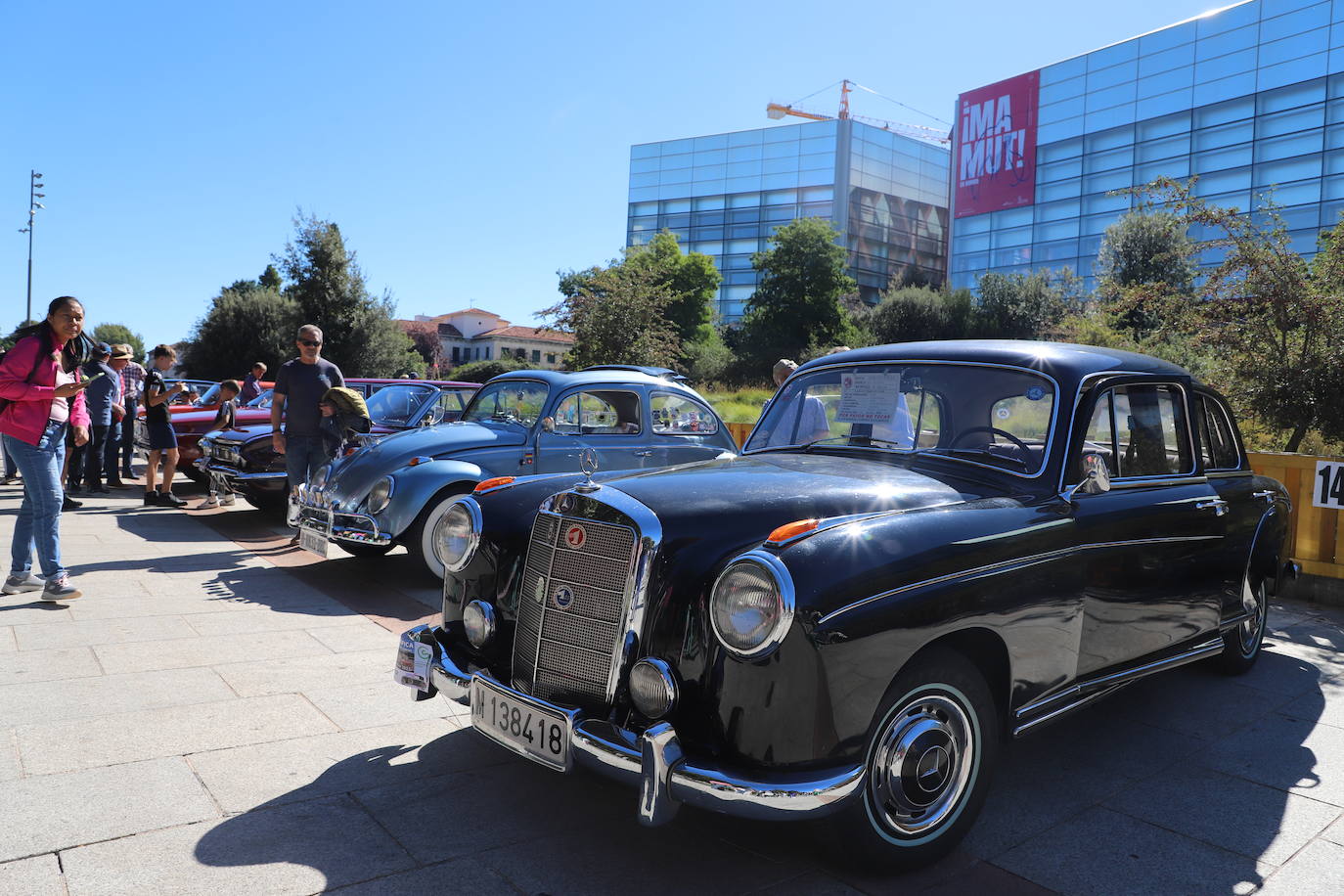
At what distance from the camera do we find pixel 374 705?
426cm

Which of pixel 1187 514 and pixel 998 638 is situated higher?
pixel 1187 514

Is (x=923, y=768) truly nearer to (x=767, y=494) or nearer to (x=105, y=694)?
(x=767, y=494)

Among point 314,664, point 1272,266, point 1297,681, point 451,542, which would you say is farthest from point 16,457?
point 1272,266

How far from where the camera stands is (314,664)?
4.85 metres

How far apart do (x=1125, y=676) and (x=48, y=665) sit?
517cm

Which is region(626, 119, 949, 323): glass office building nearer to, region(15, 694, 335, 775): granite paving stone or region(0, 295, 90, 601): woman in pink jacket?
region(0, 295, 90, 601): woman in pink jacket

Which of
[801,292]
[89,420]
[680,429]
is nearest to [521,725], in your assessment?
[680,429]

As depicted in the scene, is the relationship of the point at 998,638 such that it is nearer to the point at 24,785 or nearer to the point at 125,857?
the point at 125,857

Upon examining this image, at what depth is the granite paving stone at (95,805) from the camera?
2859 mm

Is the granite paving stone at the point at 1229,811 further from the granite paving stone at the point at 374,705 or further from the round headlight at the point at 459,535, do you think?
the granite paving stone at the point at 374,705

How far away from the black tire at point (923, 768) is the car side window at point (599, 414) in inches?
196

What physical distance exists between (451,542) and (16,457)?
3.90 metres

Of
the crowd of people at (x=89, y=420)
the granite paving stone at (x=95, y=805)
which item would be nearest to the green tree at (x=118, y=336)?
the crowd of people at (x=89, y=420)

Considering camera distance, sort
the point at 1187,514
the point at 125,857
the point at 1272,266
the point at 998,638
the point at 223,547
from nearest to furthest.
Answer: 1. the point at 125,857
2. the point at 998,638
3. the point at 1187,514
4. the point at 223,547
5. the point at 1272,266
